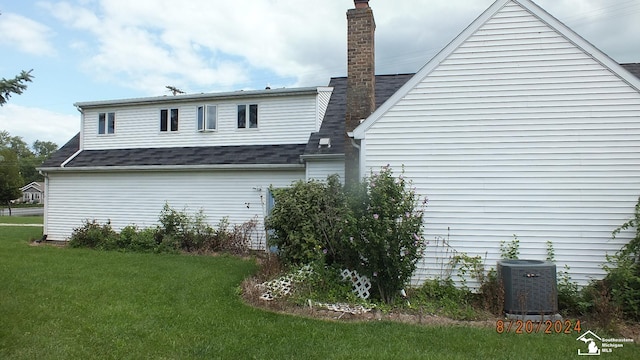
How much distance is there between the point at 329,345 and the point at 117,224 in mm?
12404

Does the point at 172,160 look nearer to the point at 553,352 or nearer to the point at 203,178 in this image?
the point at 203,178

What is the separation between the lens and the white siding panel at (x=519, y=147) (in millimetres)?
7207

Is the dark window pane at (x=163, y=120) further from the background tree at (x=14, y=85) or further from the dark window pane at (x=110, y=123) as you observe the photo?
the background tree at (x=14, y=85)

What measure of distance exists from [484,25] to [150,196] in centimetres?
1198

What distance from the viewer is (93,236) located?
551 inches

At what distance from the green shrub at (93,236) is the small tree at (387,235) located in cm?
1027

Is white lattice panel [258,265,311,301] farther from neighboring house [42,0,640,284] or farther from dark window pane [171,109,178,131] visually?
dark window pane [171,109,178,131]

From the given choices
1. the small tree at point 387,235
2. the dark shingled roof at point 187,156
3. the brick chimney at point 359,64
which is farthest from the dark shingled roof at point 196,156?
the small tree at point 387,235

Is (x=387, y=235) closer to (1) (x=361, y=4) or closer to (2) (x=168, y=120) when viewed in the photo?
(1) (x=361, y=4)

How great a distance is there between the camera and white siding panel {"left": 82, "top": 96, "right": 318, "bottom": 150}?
14.3 metres

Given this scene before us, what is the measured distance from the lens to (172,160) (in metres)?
14.4

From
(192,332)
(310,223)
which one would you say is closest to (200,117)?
(310,223)

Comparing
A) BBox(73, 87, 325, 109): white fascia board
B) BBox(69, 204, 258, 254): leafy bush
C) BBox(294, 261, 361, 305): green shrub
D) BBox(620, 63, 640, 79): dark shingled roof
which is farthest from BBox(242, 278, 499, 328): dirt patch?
BBox(620, 63, 640, 79): dark shingled roof

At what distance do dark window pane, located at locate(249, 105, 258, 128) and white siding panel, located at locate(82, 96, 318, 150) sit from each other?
0.18m
